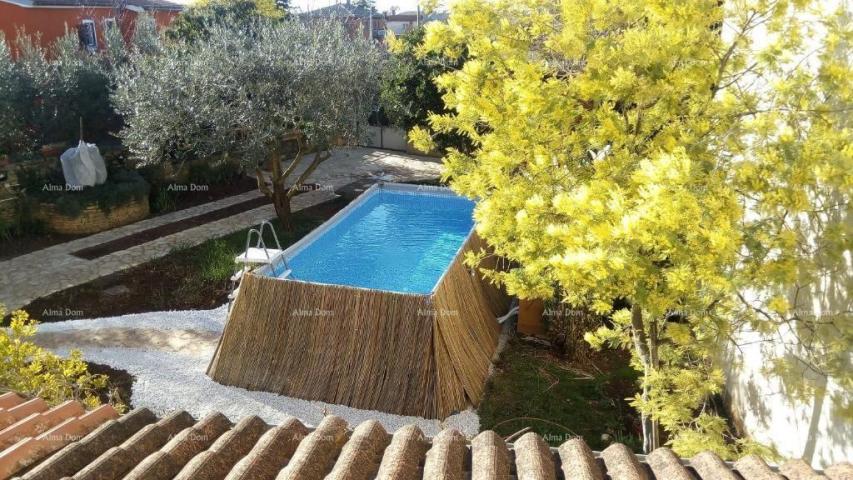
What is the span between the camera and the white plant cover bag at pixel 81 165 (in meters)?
13.7

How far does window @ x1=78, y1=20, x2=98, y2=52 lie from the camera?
23559mm

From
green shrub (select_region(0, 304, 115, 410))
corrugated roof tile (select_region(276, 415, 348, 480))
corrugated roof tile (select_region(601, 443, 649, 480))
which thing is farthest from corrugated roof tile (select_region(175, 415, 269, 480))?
green shrub (select_region(0, 304, 115, 410))

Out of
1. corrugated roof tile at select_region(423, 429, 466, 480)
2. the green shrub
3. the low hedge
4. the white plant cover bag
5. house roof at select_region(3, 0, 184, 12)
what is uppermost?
house roof at select_region(3, 0, 184, 12)

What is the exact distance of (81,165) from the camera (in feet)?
45.2

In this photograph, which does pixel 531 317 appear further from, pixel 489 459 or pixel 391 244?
pixel 489 459

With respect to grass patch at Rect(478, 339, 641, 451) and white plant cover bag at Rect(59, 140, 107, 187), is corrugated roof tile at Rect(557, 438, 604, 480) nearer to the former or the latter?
grass patch at Rect(478, 339, 641, 451)

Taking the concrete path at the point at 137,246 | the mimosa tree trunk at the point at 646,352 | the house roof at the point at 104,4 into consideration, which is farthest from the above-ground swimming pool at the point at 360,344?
the house roof at the point at 104,4

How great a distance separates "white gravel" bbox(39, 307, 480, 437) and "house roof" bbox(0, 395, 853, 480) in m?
3.71

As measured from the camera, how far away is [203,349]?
895 centimetres

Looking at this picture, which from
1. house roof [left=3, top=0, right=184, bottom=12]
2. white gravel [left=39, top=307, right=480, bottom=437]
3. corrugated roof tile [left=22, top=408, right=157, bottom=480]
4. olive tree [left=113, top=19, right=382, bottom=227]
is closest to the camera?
corrugated roof tile [left=22, top=408, right=157, bottom=480]

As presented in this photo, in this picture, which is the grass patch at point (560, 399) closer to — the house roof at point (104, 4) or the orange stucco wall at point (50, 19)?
the orange stucco wall at point (50, 19)

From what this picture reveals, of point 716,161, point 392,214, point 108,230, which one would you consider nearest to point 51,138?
point 108,230

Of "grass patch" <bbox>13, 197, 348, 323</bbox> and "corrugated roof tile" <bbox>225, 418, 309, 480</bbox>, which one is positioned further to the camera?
"grass patch" <bbox>13, 197, 348, 323</bbox>

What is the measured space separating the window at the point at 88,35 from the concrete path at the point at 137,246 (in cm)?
1175
